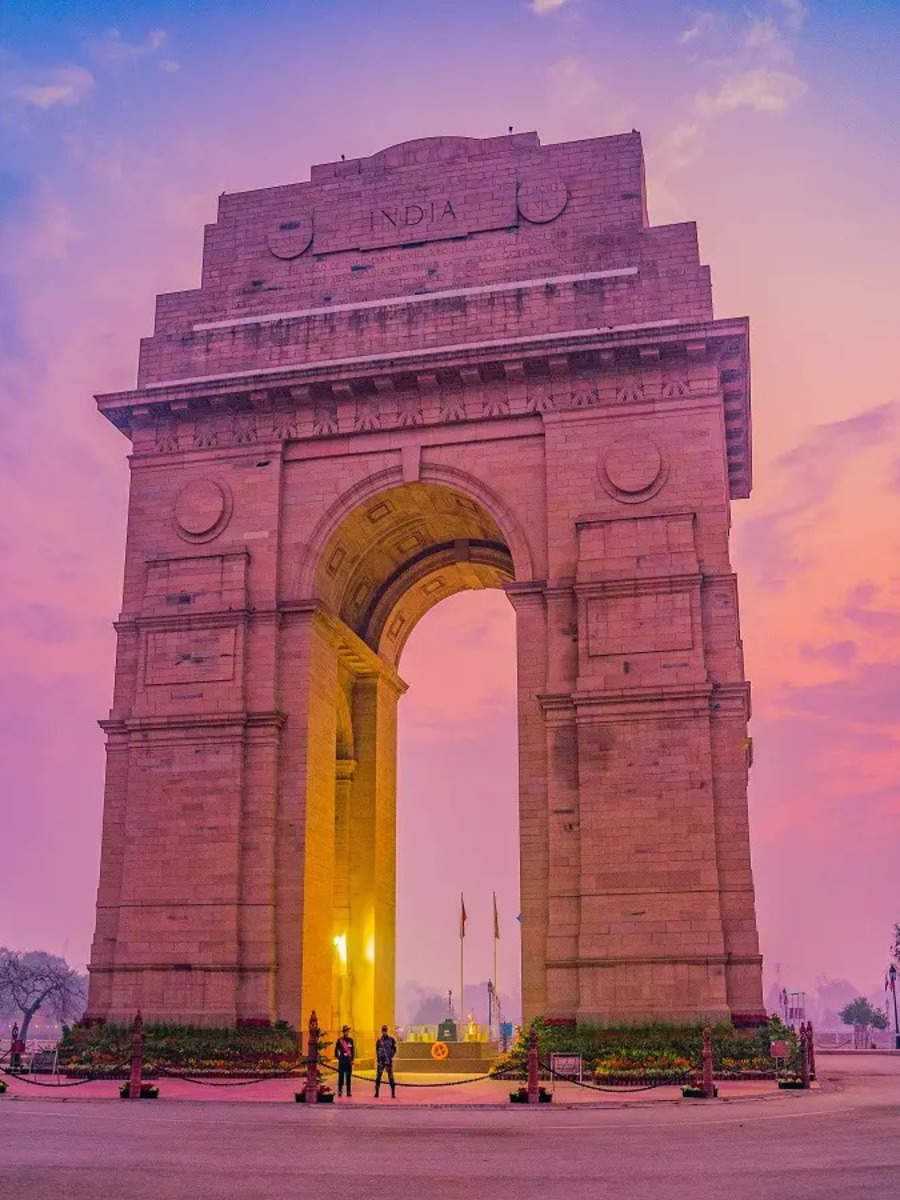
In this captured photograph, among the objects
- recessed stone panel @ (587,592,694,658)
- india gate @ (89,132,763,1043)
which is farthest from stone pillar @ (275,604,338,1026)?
recessed stone panel @ (587,592,694,658)

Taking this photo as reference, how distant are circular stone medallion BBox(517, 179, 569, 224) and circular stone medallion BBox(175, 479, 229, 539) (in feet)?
34.8

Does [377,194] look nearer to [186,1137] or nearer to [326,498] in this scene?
[326,498]

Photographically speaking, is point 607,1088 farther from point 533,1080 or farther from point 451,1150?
point 451,1150

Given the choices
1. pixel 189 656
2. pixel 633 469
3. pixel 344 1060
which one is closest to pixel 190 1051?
pixel 344 1060

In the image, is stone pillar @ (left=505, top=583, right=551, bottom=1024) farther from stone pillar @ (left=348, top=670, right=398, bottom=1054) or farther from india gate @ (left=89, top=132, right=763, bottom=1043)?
stone pillar @ (left=348, top=670, right=398, bottom=1054)

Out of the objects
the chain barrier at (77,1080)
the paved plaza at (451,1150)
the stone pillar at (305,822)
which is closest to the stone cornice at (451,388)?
the stone pillar at (305,822)

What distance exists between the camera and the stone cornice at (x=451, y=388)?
30641 mm

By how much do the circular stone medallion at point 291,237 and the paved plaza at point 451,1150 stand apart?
22081mm

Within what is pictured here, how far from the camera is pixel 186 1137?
1595 centimetres

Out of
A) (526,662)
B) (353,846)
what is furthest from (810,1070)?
(353,846)

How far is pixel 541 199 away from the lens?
111 feet

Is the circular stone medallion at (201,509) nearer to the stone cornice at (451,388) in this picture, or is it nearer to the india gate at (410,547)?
the india gate at (410,547)

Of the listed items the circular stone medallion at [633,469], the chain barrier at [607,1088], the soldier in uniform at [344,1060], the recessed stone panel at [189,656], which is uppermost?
the circular stone medallion at [633,469]

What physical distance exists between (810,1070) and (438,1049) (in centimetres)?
1194
